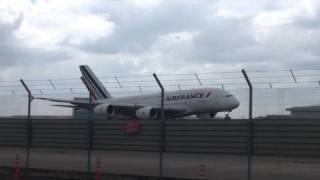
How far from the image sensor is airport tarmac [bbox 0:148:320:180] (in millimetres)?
19109

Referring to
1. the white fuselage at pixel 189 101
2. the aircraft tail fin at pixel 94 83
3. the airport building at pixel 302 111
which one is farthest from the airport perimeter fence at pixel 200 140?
the aircraft tail fin at pixel 94 83

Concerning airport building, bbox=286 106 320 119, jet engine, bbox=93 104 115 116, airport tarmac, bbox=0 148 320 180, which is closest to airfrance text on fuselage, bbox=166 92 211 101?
jet engine, bbox=93 104 115 116

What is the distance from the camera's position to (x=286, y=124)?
16.0 meters

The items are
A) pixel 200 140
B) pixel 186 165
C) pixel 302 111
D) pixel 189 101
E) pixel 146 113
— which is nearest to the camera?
pixel 200 140

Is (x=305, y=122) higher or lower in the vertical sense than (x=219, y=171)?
higher

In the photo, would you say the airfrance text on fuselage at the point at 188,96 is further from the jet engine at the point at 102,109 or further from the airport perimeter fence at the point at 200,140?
the airport perimeter fence at the point at 200,140

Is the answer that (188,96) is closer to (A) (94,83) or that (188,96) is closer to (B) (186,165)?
(A) (94,83)

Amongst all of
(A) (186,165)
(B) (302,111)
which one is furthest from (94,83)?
(B) (302,111)

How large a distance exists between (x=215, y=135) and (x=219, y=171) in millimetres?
3428

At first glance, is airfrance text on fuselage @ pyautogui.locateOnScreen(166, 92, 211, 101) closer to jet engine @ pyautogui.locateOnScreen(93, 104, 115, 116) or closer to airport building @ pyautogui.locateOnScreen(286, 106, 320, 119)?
jet engine @ pyautogui.locateOnScreen(93, 104, 115, 116)

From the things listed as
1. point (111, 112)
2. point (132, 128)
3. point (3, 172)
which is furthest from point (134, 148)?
point (111, 112)

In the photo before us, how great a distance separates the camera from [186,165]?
73.8 ft

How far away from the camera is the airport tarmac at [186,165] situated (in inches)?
752

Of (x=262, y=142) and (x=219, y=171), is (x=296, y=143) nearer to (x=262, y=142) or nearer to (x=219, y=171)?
(x=262, y=142)
